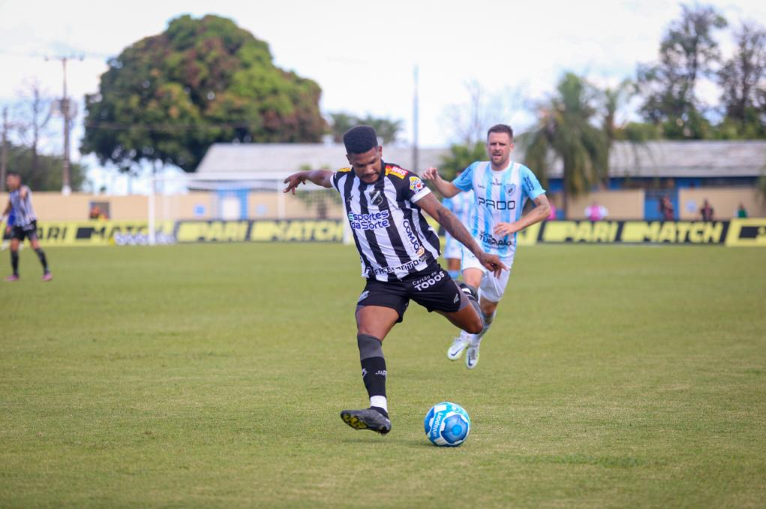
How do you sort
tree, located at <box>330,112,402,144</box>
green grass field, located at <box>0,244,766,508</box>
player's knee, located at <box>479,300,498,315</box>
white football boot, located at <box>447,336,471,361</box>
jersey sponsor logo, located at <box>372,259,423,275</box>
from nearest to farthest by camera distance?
green grass field, located at <box>0,244,766,508</box>, jersey sponsor logo, located at <box>372,259,423,275</box>, white football boot, located at <box>447,336,471,361</box>, player's knee, located at <box>479,300,498,315</box>, tree, located at <box>330,112,402,144</box>

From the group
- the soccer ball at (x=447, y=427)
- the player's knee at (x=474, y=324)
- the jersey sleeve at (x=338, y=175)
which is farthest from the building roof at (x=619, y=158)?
the soccer ball at (x=447, y=427)

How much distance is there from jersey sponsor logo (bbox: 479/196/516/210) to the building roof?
48489 millimetres

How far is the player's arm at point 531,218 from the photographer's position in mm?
9070

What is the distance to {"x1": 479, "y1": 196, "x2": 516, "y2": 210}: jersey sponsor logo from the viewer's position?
1049cm

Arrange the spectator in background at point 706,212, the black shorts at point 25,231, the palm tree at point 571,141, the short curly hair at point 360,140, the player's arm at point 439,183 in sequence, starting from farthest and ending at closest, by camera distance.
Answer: the palm tree at point 571,141, the spectator in background at point 706,212, the black shorts at point 25,231, the player's arm at point 439,183, the short curly hair at point 360,140

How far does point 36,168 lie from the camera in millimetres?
71375

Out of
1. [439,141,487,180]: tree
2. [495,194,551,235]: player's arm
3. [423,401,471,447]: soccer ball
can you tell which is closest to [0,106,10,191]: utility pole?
[439,141,487,180]: tree

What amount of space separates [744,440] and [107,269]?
2328 cm

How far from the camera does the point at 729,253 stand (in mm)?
34406

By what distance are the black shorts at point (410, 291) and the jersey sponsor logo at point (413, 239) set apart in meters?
0.17

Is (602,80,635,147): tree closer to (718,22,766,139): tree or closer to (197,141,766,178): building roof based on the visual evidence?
(197,141,766,178): building roof

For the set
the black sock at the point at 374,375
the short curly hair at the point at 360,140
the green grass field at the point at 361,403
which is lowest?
the green grass field at the point at 361,403

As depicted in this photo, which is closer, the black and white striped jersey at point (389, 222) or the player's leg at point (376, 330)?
the player's leg at point (376, 330)

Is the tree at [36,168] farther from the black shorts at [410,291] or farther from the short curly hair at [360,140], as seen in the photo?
the short curly hair at [360,140]
